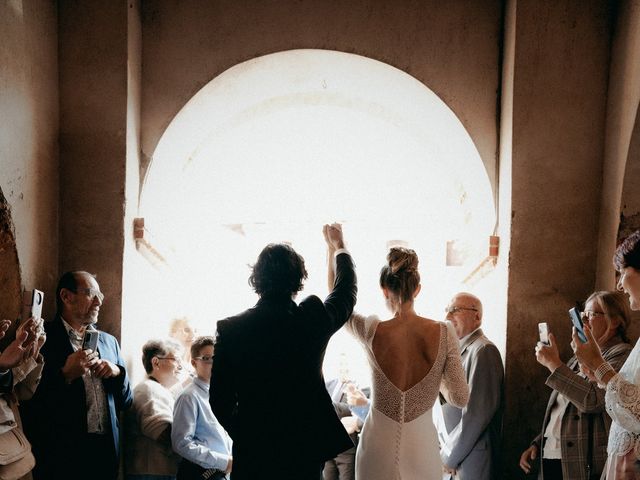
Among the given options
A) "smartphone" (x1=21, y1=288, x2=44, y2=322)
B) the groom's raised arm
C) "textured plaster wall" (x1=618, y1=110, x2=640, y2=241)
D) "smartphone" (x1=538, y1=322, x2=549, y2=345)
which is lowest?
"smartphone" (x1=538, y1=322, x2=549, y2=345)

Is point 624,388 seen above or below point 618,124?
below

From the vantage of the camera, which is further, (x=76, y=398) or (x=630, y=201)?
(x=630, y=201)

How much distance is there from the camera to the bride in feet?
9.59

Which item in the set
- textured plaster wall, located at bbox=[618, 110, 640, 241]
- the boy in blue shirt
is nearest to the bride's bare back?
the boy in blue shirt

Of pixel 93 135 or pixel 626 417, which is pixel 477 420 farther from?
pixel 93 135

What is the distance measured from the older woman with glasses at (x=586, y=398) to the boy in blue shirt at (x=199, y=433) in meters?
1.63

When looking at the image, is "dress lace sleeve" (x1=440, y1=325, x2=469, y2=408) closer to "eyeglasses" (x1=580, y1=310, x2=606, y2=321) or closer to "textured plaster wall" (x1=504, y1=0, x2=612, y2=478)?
"eyeglasses" (x1=580, y1=310, x2=606, y2=321)

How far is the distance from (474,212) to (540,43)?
4.23 ft

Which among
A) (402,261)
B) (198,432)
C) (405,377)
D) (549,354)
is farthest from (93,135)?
(549,354)

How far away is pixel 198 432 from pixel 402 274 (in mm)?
1460

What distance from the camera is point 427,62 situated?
14.1 feet

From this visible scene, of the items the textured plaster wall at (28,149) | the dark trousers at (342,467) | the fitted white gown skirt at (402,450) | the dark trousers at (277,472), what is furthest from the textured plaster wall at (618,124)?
the textured plaster wall at (28,149)

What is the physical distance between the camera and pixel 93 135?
402cm

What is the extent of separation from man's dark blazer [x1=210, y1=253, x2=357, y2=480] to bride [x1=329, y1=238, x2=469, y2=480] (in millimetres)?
395
